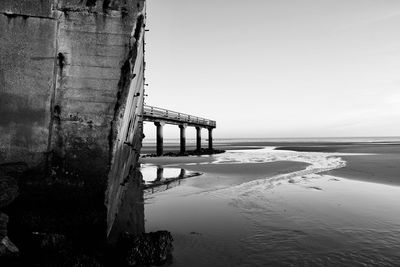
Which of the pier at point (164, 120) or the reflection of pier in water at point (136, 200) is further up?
the pier at point (164, 120)

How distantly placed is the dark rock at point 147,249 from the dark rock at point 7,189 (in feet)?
6.01

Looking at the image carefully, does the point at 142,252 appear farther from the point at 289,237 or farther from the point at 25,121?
the point at 289,237

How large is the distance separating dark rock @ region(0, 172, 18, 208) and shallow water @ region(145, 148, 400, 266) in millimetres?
2666

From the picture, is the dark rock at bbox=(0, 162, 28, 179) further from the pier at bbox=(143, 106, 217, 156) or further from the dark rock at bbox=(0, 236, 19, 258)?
the pier at bbox=(143, 106, 217, 156)

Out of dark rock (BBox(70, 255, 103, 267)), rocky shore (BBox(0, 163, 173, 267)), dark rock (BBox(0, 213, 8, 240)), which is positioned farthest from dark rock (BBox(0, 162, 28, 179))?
dark rock (BBox(70, 255, 103, 267))

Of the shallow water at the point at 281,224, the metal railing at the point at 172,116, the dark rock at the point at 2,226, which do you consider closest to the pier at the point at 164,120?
the metal railing at the point at 172,116

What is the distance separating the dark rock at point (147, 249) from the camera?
14.4ft

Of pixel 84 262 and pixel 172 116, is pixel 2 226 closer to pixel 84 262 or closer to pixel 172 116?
pixel 84 262

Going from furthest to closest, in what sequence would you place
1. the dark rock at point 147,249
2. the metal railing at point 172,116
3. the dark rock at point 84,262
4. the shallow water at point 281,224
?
the metal railing at point 172,116 → the shallow water at point 281,224 → the dark rock at point 147,249 → the dark rock at point 84,262

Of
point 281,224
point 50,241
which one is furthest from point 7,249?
point 281,224

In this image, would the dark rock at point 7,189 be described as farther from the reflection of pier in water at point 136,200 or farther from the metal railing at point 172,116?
the metal railing at point 172,116

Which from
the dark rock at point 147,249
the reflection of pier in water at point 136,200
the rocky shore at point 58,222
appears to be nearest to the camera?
the rocky shore at point 58,222

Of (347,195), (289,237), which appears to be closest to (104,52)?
(289,237)

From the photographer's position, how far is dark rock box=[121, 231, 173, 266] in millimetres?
4402
